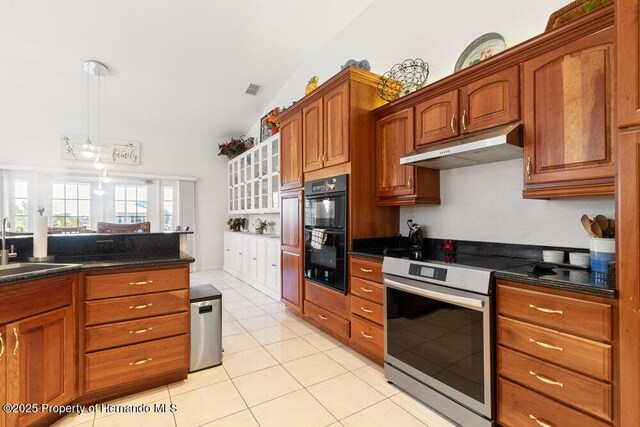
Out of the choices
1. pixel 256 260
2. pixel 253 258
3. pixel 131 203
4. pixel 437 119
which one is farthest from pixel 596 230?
pixel 131 203

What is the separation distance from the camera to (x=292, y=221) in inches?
136

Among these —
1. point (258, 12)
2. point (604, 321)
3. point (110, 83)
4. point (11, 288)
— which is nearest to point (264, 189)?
point (258, 12)

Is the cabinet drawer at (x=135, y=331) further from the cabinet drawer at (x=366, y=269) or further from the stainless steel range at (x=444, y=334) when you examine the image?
the stainless steel range at (x=444, y=334)

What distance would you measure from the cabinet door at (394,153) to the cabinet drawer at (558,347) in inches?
48.1

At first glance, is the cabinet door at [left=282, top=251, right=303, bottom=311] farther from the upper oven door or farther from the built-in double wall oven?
the upper oven door

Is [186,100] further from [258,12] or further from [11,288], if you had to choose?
[11,288]

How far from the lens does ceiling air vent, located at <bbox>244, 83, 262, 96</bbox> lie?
497cm

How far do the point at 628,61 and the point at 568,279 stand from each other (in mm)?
933

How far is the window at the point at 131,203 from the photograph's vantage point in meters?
5.75

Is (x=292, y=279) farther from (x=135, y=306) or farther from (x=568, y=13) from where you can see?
(x=568, y=13)

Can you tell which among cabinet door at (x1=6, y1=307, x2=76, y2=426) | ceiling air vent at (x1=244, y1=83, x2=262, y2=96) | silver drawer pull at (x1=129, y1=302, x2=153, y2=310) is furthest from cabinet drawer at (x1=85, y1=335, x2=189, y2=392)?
ceiling air vent at (x1=244, y1=83, x2=262, y2=96)

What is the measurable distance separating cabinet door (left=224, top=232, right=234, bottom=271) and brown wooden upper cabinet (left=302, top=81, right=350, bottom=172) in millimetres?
3414

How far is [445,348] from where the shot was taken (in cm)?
177

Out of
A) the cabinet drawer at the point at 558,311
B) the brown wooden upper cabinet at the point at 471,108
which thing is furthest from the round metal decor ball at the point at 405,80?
the cabinet drawer at the point at 558,311
